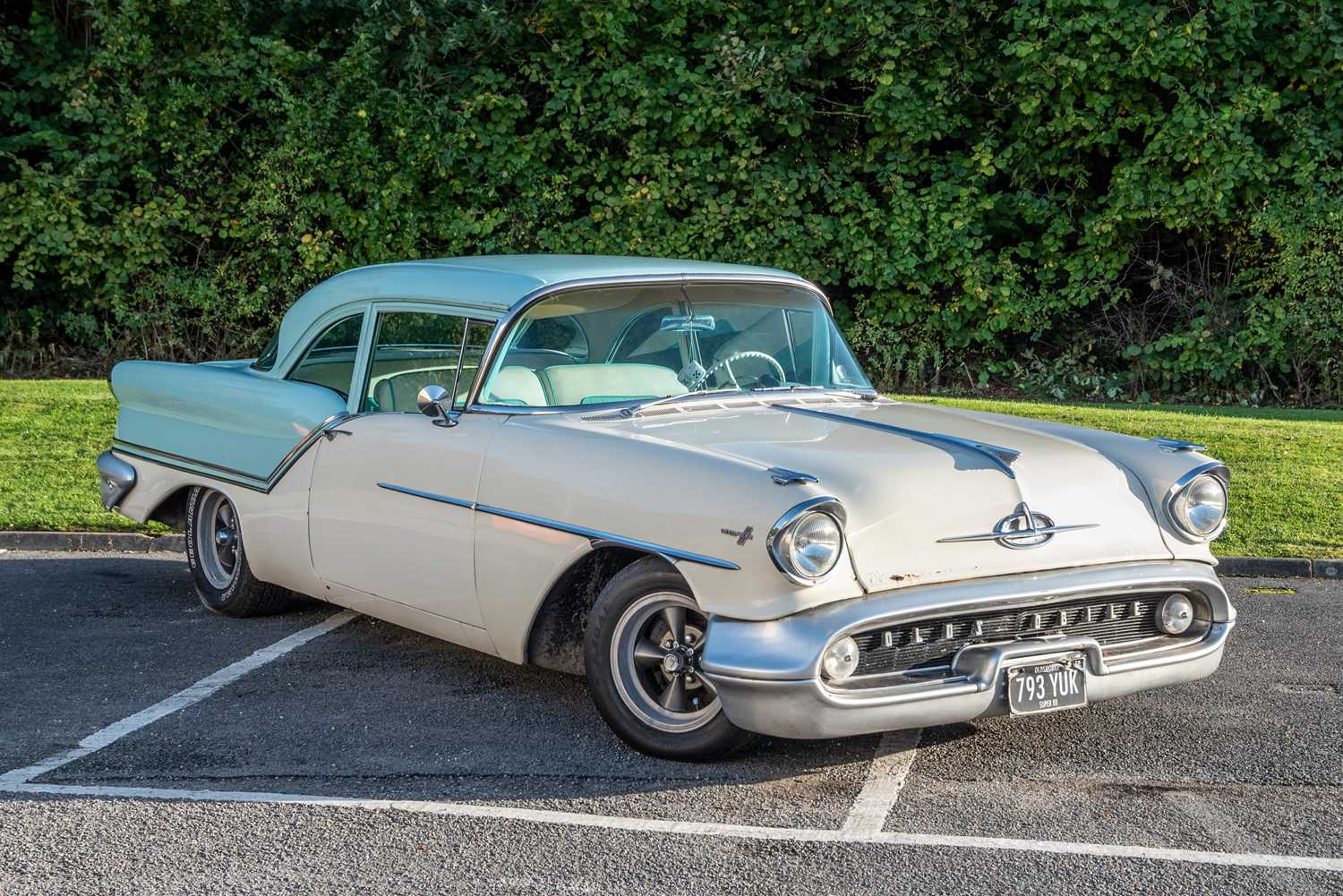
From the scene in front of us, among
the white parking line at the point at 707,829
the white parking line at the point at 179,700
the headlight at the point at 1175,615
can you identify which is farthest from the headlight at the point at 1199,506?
the white parking line at the point at 179,700

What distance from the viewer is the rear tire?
6.70 m

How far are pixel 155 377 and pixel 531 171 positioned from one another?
8.40m

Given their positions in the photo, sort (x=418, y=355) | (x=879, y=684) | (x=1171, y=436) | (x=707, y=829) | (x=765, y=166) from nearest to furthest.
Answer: (x=707, y=829)
(x=879, y=684)
(x=418, y=355)
(x=1171, y=436)
(x=765, y=166)

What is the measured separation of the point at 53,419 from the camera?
11461 millimetres

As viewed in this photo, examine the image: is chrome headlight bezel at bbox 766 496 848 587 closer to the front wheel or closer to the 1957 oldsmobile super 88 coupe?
the 1957 oldsmobile super 88 coupe

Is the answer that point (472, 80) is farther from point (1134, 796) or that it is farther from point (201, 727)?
point (1134, 796)

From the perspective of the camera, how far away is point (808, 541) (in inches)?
172

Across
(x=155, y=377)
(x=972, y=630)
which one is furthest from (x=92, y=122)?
(x=972, y=630)

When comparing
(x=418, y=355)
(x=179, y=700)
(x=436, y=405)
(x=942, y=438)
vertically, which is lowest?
(x=179, y=700)

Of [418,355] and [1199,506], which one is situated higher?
[418,355]

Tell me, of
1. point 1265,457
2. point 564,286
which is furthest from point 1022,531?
point 1265,457

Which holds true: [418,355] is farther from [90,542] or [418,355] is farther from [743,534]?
[90,542]

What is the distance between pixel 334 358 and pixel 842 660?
10.1 feet

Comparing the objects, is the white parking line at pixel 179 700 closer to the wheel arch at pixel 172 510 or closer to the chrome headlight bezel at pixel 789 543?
the wheel arch at pixel 172 510
